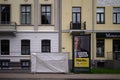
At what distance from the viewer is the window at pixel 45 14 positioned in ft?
156

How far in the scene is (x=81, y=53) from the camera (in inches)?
1304

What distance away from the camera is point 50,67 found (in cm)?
3180

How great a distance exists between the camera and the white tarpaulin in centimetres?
3170

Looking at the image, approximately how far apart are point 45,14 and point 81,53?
51.8 feet

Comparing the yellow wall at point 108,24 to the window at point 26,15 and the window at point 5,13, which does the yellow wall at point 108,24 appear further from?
the window at point 5,13

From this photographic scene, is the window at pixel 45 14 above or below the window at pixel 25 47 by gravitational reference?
above

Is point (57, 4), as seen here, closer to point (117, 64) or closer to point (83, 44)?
point (117, 64)

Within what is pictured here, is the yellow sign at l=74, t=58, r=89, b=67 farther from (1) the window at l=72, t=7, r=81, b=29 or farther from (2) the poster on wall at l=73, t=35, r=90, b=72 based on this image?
(1) the window at l=72, t=7, r=81, b=29

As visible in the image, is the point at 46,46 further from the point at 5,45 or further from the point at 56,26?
the point at 5,45

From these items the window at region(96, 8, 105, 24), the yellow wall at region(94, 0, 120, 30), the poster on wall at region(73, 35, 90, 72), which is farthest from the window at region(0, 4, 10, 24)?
the poster on wall at region(73, 35, 90, 72)

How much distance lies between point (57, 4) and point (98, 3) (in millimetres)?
5286

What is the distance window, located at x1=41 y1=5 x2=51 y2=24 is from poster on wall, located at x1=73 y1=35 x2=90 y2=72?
49.8 feet

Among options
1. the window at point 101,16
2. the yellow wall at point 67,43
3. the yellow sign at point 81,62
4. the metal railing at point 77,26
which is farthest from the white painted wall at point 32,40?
the yellow sign at point 81,62

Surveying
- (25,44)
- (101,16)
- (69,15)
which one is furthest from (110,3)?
(25,44)
